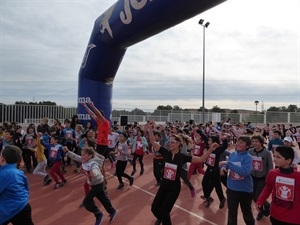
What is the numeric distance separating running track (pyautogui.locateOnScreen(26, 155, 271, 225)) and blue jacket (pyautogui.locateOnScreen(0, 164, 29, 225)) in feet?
6.91

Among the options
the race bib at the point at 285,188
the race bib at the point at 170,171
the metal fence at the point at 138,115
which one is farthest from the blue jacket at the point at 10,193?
the metal fence at the point at 138,115

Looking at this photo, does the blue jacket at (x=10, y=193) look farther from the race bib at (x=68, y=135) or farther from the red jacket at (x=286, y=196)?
the race bib at (x=68, y=135)

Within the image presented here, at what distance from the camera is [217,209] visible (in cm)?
662

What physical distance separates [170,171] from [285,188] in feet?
5.87

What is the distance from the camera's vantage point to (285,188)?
3619mm

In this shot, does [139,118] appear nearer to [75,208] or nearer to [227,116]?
[227,116]

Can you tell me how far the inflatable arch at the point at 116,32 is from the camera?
9812 millimetres

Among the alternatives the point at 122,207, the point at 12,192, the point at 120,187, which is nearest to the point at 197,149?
the point at 120,187

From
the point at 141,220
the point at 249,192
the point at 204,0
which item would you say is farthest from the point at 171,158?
the point at 204,0

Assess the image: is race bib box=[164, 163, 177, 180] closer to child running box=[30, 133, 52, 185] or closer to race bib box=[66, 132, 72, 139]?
child running box=[30, 133, 52, 185]

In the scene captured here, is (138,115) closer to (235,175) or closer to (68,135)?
(68,135)

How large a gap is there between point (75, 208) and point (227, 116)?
2711cm

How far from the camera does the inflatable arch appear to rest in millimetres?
9812

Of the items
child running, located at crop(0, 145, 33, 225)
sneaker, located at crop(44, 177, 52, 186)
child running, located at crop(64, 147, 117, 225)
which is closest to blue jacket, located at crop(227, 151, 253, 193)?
child running, located at crop(64, 147, 117, 225)
